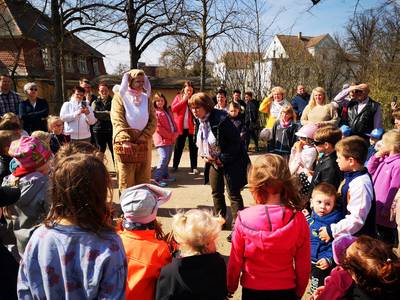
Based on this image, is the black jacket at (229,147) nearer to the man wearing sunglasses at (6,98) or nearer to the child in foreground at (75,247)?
the child in foreground at (75,247)

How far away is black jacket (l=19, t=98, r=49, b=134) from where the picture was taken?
6.95m

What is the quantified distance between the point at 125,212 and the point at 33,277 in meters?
0.65

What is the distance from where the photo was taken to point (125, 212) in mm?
2188

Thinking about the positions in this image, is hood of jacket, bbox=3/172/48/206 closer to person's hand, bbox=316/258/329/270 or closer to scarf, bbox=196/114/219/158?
scarf, bbox=196/114/219/158

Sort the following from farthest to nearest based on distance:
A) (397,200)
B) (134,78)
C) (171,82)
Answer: (171,82) < (134,78) < (397,200)

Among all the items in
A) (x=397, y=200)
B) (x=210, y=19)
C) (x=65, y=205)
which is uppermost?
(x=210, y=19)

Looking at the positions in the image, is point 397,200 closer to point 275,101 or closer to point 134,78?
point 134,78

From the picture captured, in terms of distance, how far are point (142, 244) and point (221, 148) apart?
2.31 meters

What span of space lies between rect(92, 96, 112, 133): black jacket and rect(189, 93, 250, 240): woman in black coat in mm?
3584

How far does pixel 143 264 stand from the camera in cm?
207

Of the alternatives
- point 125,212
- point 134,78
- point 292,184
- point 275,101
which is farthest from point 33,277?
point 275,101

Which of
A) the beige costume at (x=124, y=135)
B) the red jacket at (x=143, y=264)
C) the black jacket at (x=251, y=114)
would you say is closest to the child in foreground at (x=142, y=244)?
the red jacket at (x=143, y=264)

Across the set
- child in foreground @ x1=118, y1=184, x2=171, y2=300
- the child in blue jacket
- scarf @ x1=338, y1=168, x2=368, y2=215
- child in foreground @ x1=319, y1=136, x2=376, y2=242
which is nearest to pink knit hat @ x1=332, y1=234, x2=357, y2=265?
child in foreground @ x1=319, y1=136, x2=376, y2=242

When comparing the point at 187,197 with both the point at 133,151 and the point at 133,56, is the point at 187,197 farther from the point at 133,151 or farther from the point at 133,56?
the point at 133,56
